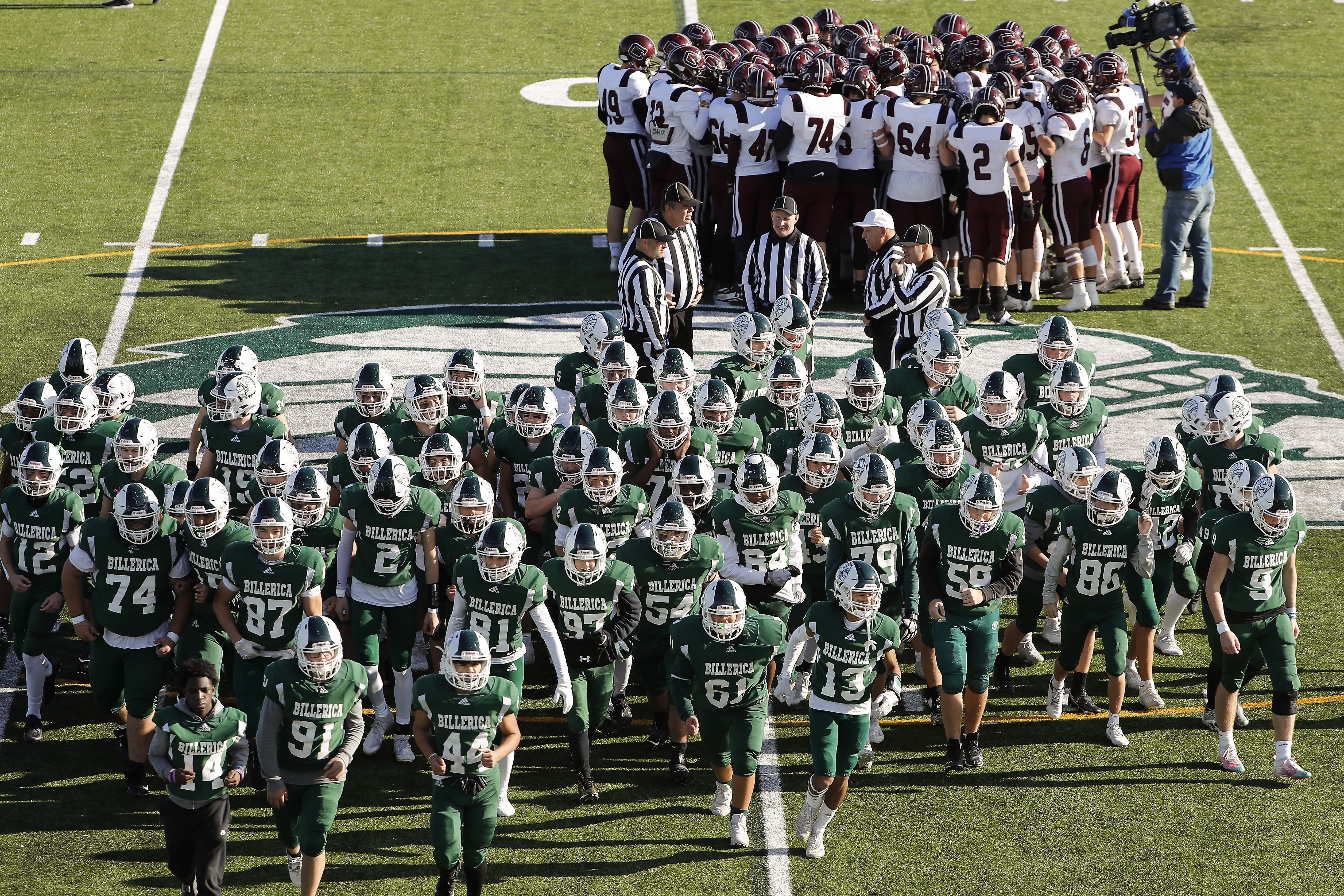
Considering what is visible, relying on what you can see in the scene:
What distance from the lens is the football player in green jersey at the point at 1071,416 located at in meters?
9.72

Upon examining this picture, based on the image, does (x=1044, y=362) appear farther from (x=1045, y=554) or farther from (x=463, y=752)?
(x=463, y=752)

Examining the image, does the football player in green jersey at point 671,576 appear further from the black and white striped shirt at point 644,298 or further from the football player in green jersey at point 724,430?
the black and white striped shirt at point 644,298

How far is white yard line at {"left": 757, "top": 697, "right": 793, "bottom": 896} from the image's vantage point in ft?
24.3

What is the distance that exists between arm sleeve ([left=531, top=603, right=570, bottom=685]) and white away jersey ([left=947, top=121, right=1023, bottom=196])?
25.1ft

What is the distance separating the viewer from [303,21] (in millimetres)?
23109

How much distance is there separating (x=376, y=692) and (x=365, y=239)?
9727 millimetres

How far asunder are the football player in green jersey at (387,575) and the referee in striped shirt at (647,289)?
11.4ft

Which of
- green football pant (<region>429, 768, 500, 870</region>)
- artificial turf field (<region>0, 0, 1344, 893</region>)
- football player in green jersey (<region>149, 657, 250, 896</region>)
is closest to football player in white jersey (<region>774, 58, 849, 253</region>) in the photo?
artificial turf field (<region>0, 0, 1344, 893</region>)

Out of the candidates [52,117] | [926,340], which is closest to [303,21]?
[52,117]

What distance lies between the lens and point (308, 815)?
7008 millimetres

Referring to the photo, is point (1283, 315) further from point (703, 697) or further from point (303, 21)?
point (303, 21)

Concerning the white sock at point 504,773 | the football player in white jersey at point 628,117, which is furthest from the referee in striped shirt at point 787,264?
the white sock at point 504,773

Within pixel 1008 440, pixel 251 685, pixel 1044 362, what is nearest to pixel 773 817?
pixel 251 685

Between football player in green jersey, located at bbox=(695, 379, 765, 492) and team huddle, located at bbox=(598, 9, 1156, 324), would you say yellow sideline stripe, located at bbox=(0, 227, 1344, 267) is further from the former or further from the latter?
football player in green jersey, located at bbox=(695, 379, 765, 492)
